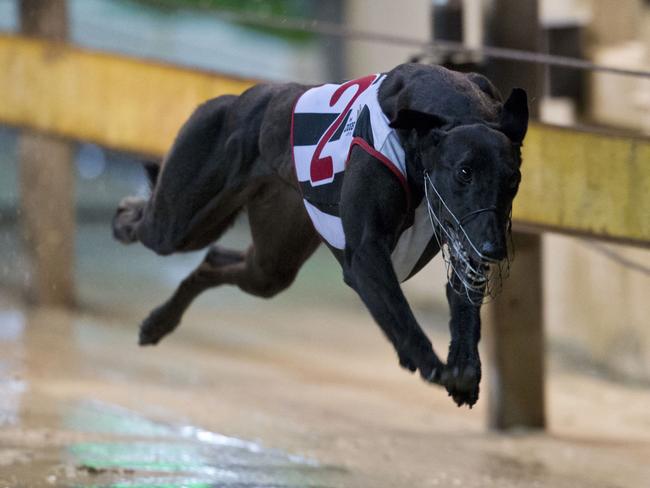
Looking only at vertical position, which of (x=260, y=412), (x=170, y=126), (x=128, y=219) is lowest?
(x=260, y=412)

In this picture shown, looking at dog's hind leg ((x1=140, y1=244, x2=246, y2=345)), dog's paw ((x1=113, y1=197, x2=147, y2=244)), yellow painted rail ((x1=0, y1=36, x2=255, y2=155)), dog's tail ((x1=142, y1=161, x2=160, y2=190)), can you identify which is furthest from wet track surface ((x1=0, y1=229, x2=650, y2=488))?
yellow painted rail ((x1=0, y1=36, x2=255, y2=155))

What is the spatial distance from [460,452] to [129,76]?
2.83m

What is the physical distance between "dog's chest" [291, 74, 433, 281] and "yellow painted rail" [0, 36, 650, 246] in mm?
1570

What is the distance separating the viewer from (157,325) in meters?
4.81

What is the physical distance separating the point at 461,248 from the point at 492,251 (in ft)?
0.45

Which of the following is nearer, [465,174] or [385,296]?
[465,174]

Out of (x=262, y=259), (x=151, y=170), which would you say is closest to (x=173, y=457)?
(x=262, y=259)

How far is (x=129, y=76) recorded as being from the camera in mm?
6754

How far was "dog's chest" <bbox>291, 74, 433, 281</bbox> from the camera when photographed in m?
3.36

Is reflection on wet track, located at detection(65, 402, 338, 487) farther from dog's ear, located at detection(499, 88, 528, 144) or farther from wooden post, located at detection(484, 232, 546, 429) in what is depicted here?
dog's ear, located at detection(499, 88, 528, 144)

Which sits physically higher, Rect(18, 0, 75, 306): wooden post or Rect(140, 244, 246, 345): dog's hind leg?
Rect(140, 244, 246, 345): dog's hind leg

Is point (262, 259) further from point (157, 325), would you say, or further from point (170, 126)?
point (170, 126)

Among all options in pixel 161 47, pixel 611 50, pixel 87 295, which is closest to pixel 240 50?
pixel 161 47

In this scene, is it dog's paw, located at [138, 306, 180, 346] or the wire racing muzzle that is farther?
dog's paw, located at [138, 306, 180, 346]
